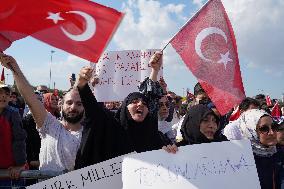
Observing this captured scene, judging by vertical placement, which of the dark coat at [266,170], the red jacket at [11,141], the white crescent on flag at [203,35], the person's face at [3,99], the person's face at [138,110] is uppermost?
the white crescent on flag at [203,35]

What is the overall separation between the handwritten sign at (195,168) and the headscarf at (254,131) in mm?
694

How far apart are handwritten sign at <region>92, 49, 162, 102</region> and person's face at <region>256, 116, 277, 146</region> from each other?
1.91m

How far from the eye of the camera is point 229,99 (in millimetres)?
4082

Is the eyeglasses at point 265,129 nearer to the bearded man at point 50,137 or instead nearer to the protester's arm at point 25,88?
the bearded man at point 50,137

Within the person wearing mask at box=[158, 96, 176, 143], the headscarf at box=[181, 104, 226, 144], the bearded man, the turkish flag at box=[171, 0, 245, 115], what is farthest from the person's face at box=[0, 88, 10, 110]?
the person wearing mask at box=[158, 96, 176, 143]

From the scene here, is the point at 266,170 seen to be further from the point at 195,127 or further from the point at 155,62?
the point at 155,62

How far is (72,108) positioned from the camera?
376cm

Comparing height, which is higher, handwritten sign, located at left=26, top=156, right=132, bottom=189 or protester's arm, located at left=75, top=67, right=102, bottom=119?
protester's arm, located at left=75, top=67, right=102, bottom=119

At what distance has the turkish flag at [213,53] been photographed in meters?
4.12

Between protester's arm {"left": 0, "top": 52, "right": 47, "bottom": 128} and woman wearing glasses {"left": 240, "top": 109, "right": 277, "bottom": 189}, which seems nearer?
protester's arm {"left": 0, "top": 52, "right": 47, "bottom": 128}

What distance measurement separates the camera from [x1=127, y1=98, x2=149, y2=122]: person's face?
3797 millimetres

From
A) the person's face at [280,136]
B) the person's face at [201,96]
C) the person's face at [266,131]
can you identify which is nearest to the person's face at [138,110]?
the person's face at [266,131]

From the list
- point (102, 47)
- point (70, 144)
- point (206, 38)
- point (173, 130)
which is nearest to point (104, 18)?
point (102, 47)

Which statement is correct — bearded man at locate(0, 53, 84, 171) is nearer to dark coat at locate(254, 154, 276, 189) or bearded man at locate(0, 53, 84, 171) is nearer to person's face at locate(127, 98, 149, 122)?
person's face at locate(127, 98, 149, 122)
